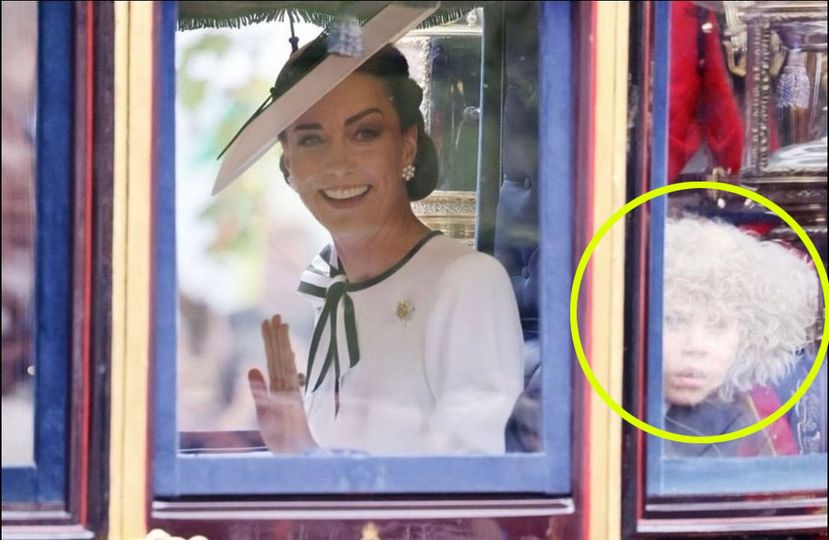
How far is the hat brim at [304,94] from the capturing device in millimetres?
2160

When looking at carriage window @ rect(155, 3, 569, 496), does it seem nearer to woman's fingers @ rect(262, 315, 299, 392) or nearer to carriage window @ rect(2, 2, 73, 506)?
woman's fingers @ rect(262, 315, 299, 392)

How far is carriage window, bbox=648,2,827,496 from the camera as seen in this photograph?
6.14 feet

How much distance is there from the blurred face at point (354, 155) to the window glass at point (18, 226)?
23.4 inches

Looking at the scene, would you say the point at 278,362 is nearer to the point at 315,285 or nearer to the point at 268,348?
the point at 268,348

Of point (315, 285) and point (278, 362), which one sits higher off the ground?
point (315, 285)

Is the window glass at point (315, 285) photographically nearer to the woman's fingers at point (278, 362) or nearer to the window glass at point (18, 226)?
the woman's fingers at point (278, 362)

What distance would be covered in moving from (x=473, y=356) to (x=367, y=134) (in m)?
0.48

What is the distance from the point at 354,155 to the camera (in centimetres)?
222

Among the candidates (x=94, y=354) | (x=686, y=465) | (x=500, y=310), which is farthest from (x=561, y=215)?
(x=94, y=354)

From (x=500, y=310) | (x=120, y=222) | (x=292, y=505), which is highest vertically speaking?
(x=120, y=222)

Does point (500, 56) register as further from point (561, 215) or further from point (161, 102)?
point (161, 102)

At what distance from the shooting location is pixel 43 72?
5.75ft

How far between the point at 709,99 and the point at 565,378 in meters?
0.48

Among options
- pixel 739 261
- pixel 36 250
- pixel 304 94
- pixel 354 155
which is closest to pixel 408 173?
pixel 354 155
